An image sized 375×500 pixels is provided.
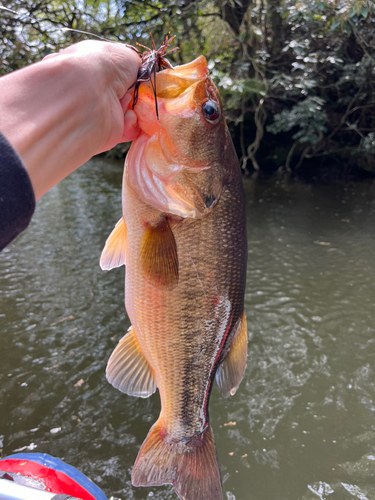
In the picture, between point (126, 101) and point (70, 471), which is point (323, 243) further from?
point (126, 101)

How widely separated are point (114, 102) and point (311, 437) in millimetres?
3014

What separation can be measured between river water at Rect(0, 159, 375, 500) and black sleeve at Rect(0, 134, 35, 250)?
245 cm

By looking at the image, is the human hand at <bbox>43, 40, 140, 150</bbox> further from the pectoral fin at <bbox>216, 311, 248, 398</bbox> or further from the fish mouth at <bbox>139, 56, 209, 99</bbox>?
the pectoral fin at <bbox>216, 311, 248, 398</bbox>

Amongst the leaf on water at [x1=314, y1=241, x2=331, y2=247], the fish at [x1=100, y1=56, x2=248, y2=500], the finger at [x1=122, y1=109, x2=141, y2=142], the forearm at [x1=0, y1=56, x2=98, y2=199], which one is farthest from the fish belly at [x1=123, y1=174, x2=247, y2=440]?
the leaf on water at [x1=314, y1=241, x2=331, y2=247]

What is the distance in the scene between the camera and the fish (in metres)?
1.42

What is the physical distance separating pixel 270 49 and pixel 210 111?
12335mm

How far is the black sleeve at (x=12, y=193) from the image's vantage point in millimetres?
795

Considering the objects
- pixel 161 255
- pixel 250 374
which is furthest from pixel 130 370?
pixel 250 374

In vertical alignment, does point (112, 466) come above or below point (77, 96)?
below

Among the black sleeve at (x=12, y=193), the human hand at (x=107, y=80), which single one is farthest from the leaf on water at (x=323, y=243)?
the black sleeve at (x=12, y=193)

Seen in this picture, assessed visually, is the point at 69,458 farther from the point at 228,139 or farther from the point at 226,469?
the point at 228,139

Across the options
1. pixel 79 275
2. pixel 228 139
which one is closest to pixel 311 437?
pixel 228 139

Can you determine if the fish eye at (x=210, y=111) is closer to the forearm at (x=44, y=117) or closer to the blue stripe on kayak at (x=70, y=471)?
the forearm at (x=44, y=117)

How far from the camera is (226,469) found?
275cm
